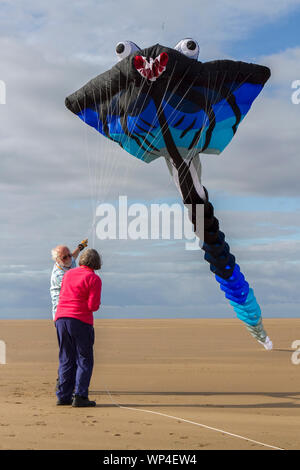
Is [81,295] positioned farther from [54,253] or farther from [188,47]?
[188,47]

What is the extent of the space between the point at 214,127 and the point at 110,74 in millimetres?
1778

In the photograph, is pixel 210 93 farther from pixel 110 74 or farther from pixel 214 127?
pixel 110 74

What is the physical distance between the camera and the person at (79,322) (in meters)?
6.31

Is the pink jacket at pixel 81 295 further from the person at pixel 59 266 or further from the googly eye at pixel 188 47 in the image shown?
the googly eye at pixel 188 47

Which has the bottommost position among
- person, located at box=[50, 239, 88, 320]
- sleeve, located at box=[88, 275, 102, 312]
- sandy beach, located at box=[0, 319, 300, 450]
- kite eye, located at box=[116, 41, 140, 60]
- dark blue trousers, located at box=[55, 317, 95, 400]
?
sandy beach, located at box=[0, 319, 300, 450]

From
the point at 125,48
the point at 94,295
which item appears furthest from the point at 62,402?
the point at 125,48

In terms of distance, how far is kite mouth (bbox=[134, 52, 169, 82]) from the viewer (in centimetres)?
749

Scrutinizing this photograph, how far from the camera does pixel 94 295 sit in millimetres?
6250

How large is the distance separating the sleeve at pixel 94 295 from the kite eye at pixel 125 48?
3.44 m

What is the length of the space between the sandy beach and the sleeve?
1160mm

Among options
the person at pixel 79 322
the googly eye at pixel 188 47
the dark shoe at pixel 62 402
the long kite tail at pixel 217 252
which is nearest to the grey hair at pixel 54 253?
the person at pixel 79 322

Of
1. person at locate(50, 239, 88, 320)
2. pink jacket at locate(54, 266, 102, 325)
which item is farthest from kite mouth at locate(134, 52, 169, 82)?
pink jacket at locate(54, 266, 102, 325)

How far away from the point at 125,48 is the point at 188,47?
90cm

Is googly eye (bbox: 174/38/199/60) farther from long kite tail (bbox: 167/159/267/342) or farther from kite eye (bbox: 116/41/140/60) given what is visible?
long kite tail (bbox: 167/159/267/342)
